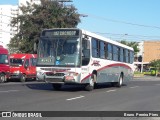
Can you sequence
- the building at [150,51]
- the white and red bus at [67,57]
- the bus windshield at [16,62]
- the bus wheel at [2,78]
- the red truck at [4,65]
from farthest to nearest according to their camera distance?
1. the building at [150,51]
2. the bus windshield at [16,62]
3. the red truck at [4,65]
4. the bus wheel at [2,78]
5. the white and red bus at [67,57]

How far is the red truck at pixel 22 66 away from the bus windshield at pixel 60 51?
14324mm

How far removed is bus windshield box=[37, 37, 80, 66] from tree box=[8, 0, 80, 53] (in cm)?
3411

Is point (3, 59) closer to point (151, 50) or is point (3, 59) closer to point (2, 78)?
point (2, 78)

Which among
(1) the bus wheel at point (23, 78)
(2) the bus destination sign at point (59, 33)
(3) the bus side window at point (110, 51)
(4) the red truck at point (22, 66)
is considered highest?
(2) the bus destination sign at point (59, 33)

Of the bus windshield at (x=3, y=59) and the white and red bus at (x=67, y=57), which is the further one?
the bus windshield at (x=3, y=59)

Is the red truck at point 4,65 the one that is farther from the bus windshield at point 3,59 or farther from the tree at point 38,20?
the tree at point 38,20

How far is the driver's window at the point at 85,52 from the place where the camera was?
2106 centimetres

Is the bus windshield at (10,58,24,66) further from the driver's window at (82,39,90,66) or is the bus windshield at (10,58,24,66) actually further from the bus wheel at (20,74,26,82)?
the driver's window at (82,39,90,66)

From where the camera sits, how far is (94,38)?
23.1m

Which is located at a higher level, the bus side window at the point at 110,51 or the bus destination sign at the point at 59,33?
the bus destination sign at the point at 59,33

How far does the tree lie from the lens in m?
55.8

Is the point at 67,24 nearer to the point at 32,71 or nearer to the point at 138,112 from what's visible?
the point at 32,71

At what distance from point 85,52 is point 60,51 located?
140 centimetres

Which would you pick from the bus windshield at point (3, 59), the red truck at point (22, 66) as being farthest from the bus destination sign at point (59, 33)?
the red truck at point (22, 66)
